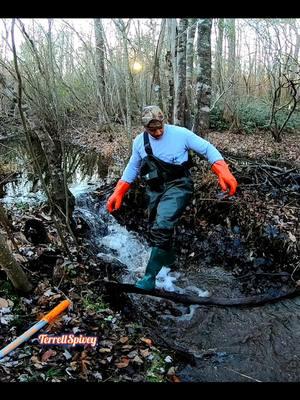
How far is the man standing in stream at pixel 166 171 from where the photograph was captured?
13.8 feet

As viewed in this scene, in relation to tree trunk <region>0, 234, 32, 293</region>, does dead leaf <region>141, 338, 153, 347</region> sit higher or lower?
lower

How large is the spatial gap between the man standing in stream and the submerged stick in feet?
3.50

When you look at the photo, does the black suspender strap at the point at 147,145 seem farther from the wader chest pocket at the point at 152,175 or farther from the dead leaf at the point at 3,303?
the dead leaf at the point at 3,303

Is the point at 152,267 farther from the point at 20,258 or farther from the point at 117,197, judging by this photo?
the point at 20,258

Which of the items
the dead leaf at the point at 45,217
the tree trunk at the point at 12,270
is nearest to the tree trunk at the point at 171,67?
the dead leaf at the point at 45,217

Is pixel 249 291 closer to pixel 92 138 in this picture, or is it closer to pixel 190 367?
pixel 190 367

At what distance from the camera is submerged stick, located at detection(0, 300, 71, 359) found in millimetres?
2967

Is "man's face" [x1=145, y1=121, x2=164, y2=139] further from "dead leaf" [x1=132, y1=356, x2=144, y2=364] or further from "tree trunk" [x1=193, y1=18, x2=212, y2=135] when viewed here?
"tree trunk" [x1=193, y1=18, x2=212, y2=135]

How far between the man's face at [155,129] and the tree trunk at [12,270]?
6.72ft

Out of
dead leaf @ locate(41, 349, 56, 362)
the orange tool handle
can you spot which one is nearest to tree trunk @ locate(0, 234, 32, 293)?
the orange tool handle

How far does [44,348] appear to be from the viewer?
10.2 feet

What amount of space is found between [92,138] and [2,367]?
14.1 m

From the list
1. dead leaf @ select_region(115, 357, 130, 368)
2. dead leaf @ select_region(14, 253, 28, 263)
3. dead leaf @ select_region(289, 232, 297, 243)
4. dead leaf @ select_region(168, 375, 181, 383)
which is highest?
dead leaf @ select_region(14, 253, 28, 263)
